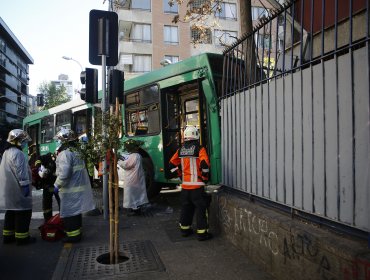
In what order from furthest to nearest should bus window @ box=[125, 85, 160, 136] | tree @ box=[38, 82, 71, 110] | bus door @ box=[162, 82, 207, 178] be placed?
1. tree @ box=[38, 82, 71, 110]
2. bus window @ box=[125, 85, 160, 136]
3. bus door @ box=[162, 82, 207, 178]

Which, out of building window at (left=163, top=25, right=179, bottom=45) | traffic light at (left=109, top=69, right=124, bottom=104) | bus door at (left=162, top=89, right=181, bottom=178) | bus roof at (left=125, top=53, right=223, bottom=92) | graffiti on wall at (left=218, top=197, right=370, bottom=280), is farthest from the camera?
building window at (left=163, top=25, right=179, bottom=45)

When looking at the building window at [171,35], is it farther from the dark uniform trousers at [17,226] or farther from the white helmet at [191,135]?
the dark uniform trousers at [17,226]

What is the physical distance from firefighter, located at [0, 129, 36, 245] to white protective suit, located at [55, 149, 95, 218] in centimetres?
52

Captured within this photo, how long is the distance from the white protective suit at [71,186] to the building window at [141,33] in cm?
2610

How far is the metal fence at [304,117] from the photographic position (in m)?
2.88

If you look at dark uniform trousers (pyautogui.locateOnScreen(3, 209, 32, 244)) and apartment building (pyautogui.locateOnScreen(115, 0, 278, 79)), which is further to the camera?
apartment building (pyautogui.locateOnScreen(115, 0, 278, 79))

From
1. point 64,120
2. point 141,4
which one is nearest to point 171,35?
point 141,4

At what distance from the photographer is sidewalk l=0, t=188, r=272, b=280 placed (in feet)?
13.6

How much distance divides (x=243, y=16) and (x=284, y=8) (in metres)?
3.25

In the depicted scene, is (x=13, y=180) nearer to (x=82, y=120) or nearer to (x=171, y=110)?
(x=171, y=110)

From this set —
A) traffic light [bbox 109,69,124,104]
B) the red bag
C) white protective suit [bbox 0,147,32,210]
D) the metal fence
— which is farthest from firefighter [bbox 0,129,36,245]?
the metal fence

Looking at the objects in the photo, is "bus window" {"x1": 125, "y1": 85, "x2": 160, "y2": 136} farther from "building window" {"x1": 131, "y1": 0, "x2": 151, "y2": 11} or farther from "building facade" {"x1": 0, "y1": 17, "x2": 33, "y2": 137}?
"building facade" {"x1": 0, "y1": 17, "x2": 33, "y2": 137}

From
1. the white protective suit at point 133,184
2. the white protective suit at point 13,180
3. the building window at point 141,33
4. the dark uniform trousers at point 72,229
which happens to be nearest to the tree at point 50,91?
the building window at point 141,33

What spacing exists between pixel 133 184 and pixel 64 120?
23.9 ft
